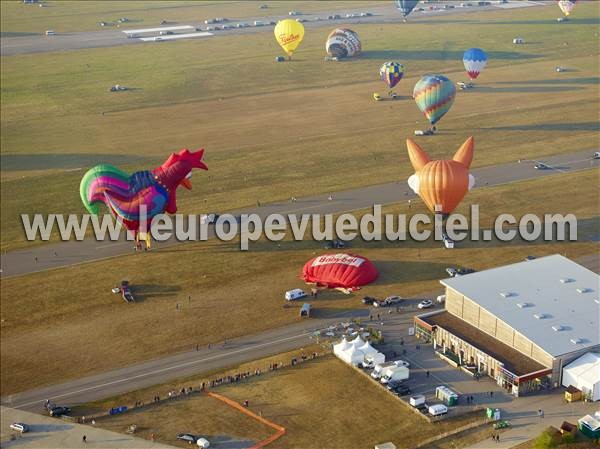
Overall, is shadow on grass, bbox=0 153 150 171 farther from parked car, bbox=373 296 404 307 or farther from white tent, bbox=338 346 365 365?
white tent, bbox=338 346 365 365

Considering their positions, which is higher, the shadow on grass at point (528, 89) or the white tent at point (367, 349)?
the shadow on grass at point (528, 89)

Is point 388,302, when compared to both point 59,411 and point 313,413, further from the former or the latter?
point 59,411

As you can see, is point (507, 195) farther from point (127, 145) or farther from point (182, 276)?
point (127, 145)

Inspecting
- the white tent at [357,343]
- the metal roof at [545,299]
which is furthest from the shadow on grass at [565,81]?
the white tent at [357,343]

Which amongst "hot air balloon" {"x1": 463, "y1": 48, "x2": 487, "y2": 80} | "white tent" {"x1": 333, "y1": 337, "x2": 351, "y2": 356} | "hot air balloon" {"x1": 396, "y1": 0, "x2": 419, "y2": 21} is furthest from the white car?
"hot air balloon" {"x1": 396, "y1": 0, "x2": 419, "y2": 21}

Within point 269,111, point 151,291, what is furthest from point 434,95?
point 151,291

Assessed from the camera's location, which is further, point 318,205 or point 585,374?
point 318,205

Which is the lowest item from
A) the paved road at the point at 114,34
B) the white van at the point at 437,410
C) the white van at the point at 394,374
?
the white van at the point at 437,410

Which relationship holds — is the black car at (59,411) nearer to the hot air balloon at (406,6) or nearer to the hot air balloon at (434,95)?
the hot air balloon at (434,95)
